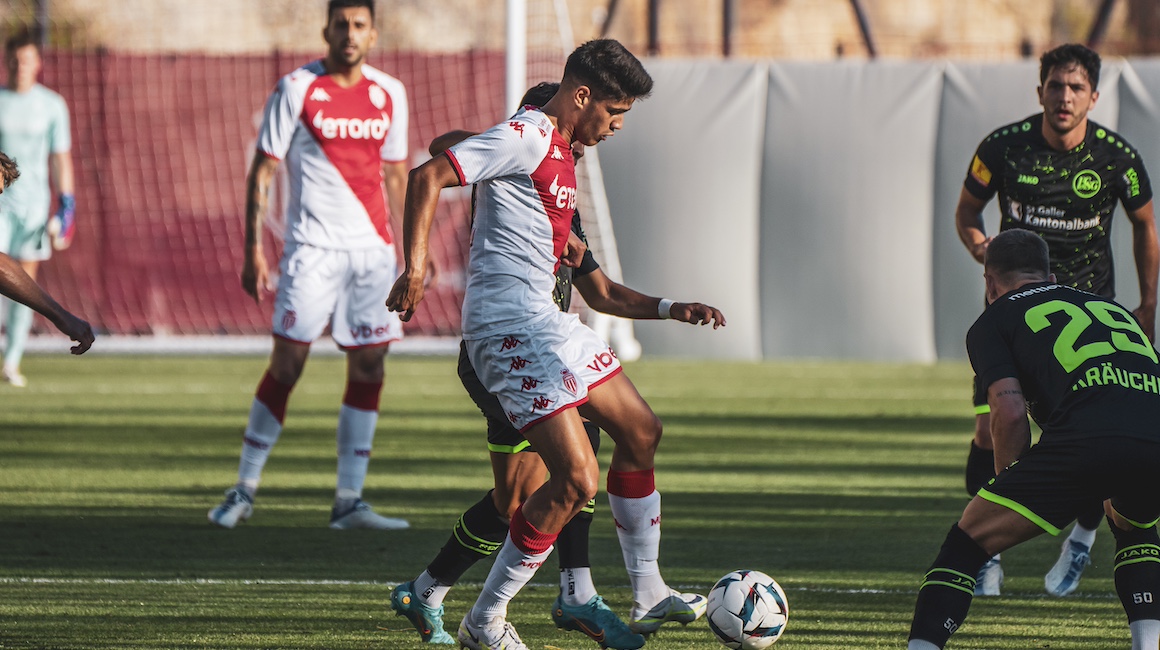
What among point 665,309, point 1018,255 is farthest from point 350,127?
point 1018,255

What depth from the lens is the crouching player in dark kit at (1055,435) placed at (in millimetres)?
4086

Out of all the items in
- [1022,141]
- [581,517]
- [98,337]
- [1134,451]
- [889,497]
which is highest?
[1022,141]

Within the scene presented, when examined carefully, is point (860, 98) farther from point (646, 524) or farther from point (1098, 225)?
point (646, 524)

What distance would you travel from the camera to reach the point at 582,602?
5000mm

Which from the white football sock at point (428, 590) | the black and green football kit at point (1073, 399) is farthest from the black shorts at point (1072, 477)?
the white football sock at point (428, 590)

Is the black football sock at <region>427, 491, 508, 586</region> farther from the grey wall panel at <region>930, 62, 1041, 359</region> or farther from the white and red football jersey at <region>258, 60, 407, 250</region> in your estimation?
the grey wall panel at <region>930, 62, 1041, 359</region>

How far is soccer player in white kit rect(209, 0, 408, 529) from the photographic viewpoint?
7129mm

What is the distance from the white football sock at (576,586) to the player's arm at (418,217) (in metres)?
1.22

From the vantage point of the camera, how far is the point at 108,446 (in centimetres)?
944

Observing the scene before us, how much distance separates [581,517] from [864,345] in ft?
31.7

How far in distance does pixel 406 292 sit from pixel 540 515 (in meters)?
0.82

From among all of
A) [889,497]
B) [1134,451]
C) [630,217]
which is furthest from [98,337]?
[1134,451]

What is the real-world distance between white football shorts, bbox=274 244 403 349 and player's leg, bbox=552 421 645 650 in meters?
2.21

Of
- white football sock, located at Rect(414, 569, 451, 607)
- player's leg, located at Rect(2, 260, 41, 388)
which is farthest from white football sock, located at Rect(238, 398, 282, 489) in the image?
player's leg, located at Rect(2, 260, 41, 388)
